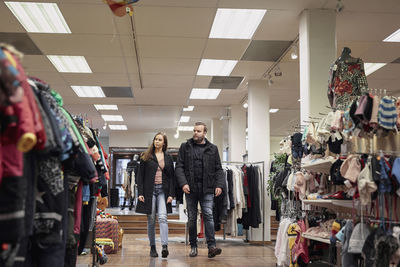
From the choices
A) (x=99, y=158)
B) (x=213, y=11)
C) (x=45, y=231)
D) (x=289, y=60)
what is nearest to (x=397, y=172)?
(x=99, y=158)

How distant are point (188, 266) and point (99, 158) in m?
1.90

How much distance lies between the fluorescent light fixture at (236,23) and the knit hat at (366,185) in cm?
272

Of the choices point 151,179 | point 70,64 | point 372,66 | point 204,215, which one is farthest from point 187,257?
point 372,66

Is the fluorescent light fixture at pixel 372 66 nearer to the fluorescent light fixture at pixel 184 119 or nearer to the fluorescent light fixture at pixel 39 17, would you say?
the fluorescent light fixture at pixel 39 17

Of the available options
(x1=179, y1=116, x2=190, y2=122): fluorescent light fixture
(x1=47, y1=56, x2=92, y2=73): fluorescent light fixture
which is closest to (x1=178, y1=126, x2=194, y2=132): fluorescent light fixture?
(x1=179, y1=116, x2=190, y2=122): fluorescent light fixture

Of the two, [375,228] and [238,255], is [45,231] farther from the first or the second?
[238,255]

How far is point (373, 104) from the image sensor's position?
10.9 feet

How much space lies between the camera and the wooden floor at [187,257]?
200 inches

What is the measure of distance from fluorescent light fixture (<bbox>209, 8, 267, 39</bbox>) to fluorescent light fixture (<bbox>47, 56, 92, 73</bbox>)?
230 centimetres

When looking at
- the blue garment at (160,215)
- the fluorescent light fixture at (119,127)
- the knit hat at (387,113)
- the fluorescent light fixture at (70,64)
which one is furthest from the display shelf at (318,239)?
the fluorescent light fixture at (119,127)

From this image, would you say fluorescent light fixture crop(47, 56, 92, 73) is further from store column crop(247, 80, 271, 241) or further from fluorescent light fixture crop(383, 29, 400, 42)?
fluorescent light fixture crop(383, 29, 400, 42)

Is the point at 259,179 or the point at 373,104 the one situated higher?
the point at 373,104

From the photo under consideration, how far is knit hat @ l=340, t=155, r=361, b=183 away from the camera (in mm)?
3410

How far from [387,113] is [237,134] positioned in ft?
24.5
